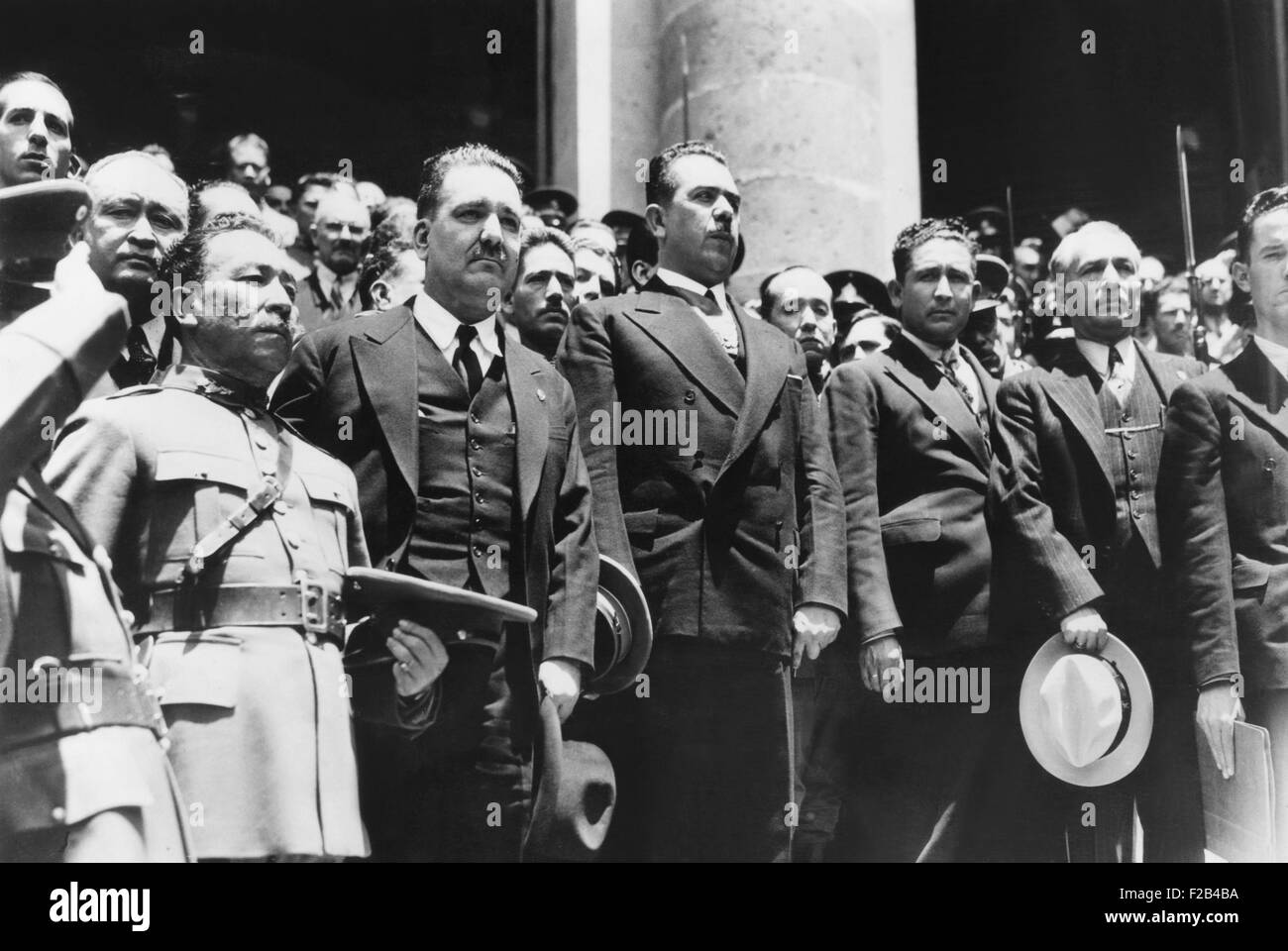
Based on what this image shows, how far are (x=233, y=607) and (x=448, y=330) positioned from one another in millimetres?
947

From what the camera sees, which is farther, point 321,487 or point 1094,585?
point 1094,585

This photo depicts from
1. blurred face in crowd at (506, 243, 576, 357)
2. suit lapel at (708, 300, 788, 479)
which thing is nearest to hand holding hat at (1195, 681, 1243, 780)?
suit lapel at (708, 300, 788, 479)

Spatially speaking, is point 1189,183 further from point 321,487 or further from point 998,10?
point 321,487

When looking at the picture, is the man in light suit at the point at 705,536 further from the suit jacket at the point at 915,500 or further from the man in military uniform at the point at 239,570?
the man in military uniform at the point at 239,570

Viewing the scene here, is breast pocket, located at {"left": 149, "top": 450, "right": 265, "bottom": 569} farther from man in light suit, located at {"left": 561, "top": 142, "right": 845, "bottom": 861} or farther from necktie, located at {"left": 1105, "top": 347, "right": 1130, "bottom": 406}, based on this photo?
necktie, located at {"left": 1105, "top": 347, "right": 1130, "bottom": 406}

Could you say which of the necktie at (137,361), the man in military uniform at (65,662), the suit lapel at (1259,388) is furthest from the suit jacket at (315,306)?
the suit lapel at (1259,388)

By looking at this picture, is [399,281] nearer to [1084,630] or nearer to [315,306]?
[315,306]

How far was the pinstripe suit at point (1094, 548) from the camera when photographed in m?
5.19

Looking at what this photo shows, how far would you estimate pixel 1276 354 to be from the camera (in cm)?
562

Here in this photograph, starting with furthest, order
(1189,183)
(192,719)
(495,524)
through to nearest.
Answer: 1. (1189,183)
2. (495,524)
3. (192,719)

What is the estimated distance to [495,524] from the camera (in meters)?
4.62
